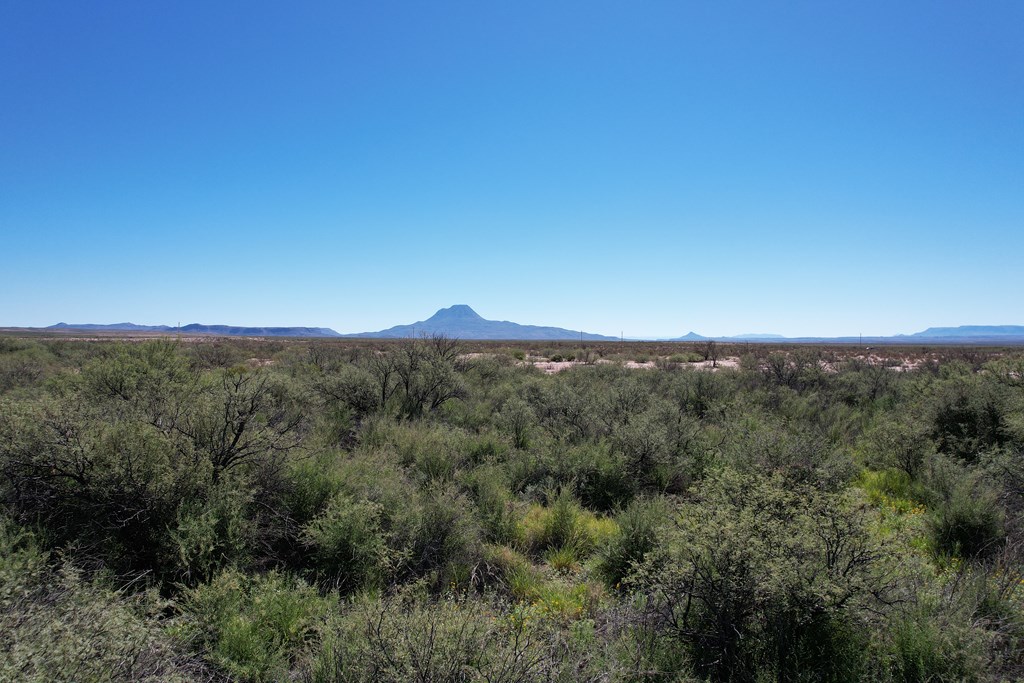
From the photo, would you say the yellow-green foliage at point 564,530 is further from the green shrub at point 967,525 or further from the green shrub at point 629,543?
the green shrub at point 967,525

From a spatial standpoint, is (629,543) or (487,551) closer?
(629,543)

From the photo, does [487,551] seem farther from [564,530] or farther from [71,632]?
[71,632]

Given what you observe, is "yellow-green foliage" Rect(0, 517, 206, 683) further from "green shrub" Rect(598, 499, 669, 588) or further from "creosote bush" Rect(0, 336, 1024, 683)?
"green shrub" Rect(598, 499, 669, 588)

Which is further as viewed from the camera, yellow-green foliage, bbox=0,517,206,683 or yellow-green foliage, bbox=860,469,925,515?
yellow-green foliage, bbox=860,469,925,515

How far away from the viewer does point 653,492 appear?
761cm

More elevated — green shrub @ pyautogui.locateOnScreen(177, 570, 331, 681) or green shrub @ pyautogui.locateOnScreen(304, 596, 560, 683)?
green shrub @ pyautogui.locateOnScreen(304, 596, 560, 683)

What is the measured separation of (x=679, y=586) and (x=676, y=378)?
11.8m

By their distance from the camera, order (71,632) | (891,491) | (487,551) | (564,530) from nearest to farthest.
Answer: (71,632) < (487,551) < (564,530) < (891,491)

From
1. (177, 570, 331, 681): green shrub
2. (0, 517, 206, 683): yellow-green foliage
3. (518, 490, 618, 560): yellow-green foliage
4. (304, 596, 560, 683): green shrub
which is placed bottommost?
(518, 490, 618, 560): yellow-green foliage

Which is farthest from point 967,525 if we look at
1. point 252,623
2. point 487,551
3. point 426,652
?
point 252,623

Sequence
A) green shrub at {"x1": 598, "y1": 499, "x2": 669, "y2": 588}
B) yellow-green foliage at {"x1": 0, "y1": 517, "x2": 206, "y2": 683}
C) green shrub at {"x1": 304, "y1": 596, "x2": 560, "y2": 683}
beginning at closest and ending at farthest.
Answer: yellow-green foliage at {"x1": 0, "y1": 517, "x2": 206, "y2": 683} → green shrub at {"x1": 304, "y1": 596, "x2": 560, "y2": 683} → green shrub at {"x1": 598, "y1": 499, "x2": 669, "y2": 588}

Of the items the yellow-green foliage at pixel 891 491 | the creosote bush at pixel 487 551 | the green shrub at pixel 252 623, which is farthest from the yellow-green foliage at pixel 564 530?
the yellow-green foliage at pixel 891 491

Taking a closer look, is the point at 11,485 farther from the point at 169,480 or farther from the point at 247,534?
the point at 247,534

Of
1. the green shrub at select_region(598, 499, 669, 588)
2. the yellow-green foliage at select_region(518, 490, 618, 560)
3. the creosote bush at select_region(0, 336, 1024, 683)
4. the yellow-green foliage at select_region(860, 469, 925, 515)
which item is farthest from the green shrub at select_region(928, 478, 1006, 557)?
the yellow-green foliage at select_region(518, 490, 618, 560)
